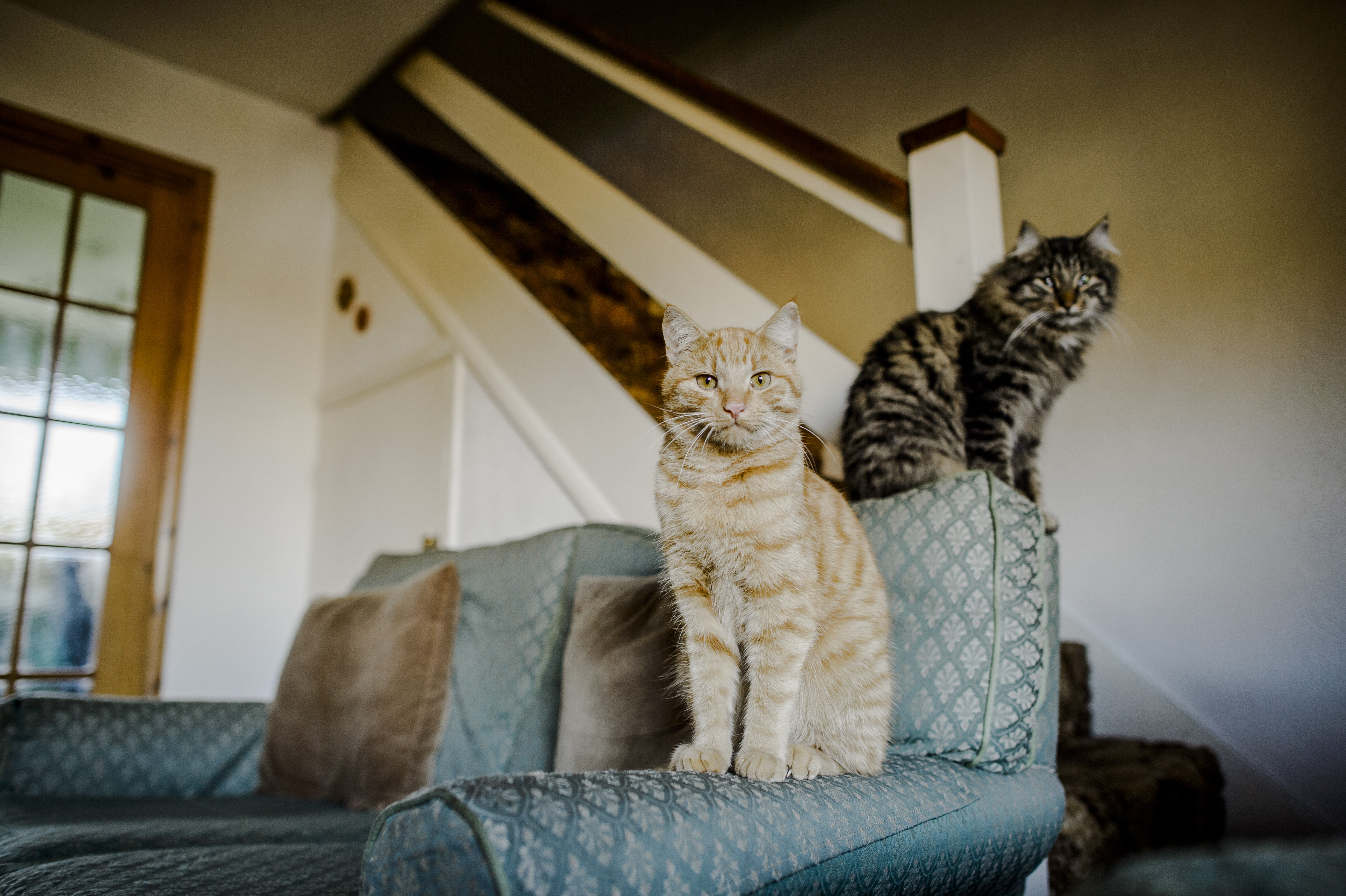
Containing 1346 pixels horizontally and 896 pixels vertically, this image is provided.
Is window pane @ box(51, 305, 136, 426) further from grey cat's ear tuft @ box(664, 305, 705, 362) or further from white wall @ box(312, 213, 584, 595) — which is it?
grey cat's ear tuft @ box(664, 305, 705, 362)

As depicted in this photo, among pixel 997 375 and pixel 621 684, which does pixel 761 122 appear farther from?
pixel 621 684

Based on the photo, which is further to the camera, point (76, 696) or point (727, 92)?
point (727, 92)

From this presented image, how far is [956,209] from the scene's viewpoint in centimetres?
163

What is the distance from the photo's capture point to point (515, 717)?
1468mm

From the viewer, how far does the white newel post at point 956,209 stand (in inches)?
63.2

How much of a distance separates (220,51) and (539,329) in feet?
6.92

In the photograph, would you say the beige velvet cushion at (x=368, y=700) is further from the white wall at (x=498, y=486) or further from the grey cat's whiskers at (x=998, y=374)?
the grey cat's whiskers at (x=998, y=374)

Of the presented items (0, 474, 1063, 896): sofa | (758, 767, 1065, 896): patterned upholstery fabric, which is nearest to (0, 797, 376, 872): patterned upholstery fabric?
(0, 474, 1063, 896): sofa

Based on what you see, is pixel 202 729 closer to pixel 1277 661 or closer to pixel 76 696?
pixel 76 696

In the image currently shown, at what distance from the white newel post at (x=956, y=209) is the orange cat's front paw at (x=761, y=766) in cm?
104

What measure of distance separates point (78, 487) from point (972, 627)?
3246 millimetres

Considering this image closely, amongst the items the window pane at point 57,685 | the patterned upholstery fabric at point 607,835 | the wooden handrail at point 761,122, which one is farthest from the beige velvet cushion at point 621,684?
the window pane at point 57,685

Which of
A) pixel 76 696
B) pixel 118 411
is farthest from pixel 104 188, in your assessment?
pixel 76 696

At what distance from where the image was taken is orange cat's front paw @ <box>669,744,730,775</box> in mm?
889
